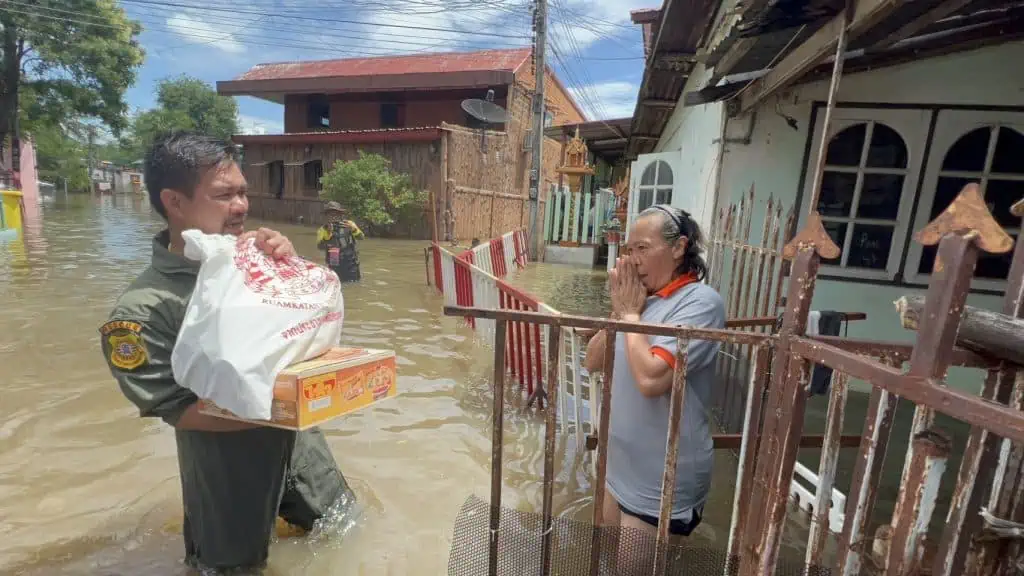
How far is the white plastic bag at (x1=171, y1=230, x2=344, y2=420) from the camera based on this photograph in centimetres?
150

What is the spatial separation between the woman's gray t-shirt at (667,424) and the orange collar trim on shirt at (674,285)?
0.02m

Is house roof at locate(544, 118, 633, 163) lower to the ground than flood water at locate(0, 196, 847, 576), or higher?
higher

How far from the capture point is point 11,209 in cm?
1236

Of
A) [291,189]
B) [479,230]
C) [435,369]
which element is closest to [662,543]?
[435,369]

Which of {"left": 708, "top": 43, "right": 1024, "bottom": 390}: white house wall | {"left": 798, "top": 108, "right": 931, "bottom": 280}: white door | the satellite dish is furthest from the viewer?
the satellite dish

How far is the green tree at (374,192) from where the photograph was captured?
52.8ft

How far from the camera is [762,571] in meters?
1.39

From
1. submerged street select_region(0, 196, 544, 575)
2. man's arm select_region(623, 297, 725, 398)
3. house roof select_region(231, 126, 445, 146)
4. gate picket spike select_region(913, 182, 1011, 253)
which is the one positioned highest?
house roof select_region(231, 126, 445, 146)

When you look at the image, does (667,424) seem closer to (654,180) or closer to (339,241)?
(654,180)

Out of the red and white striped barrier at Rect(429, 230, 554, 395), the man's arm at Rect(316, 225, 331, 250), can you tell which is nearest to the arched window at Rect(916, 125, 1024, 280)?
the red and white striped barrier at Rect(429, 230, 554, 395)

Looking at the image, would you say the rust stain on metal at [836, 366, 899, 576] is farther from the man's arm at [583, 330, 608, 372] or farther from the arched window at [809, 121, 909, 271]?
the arched window at [809, 121, 909, 271]

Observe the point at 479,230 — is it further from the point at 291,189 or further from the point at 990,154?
the point at 990,154

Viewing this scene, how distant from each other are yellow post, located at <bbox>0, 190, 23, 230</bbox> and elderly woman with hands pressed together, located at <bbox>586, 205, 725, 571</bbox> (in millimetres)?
15543

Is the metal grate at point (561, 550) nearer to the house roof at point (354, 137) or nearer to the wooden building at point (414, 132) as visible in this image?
the wooden building at point (414, 132)
